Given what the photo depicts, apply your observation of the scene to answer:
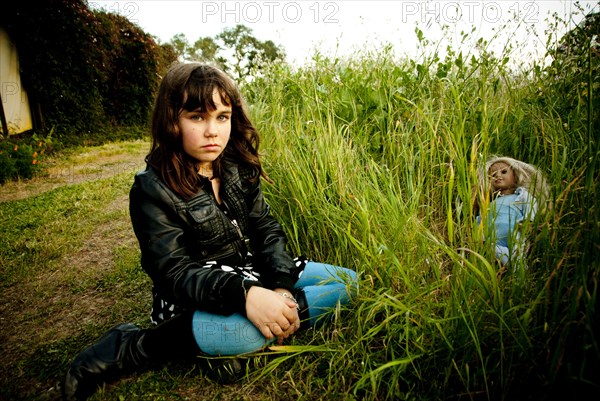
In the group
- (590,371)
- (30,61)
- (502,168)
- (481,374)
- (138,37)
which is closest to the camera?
(590,371)

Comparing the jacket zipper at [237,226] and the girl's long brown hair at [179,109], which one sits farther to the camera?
the jacket zipper at [237,226]

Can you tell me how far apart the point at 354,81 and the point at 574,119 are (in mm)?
1582

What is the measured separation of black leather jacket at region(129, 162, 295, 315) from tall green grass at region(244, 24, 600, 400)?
12.1 inches

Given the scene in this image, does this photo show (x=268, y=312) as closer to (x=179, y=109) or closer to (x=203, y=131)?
(x=203, y=131)

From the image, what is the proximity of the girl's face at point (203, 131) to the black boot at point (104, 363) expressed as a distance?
78cm

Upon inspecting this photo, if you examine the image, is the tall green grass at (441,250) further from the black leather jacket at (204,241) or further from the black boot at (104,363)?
the black boot at (104,363)

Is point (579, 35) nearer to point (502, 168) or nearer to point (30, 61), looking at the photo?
point (502, 168)

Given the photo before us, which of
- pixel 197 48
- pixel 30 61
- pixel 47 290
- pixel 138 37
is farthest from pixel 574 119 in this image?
pixel 197 48

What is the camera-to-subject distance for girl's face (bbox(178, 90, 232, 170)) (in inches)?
55.9

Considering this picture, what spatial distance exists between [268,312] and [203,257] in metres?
0.42

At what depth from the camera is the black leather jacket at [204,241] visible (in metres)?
1.26

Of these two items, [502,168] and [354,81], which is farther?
[354,81]

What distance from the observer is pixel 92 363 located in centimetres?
126

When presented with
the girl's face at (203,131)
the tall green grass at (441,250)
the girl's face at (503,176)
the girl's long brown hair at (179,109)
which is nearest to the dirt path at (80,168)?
the tall green grass at (441,250)
